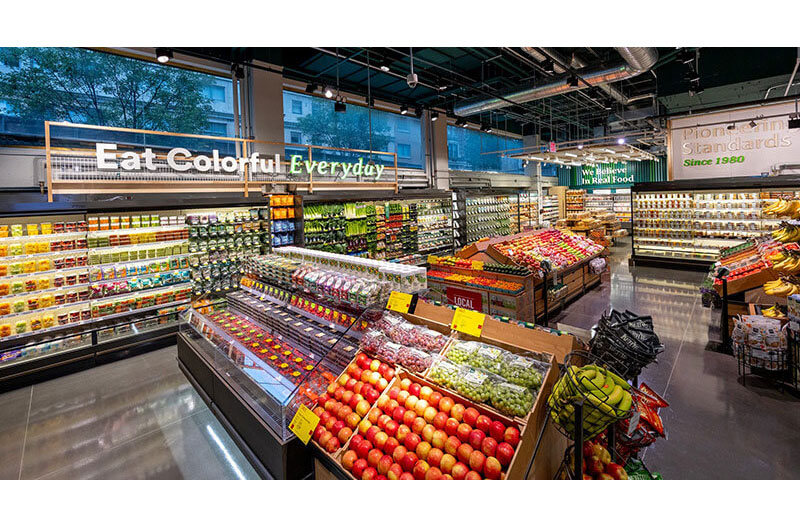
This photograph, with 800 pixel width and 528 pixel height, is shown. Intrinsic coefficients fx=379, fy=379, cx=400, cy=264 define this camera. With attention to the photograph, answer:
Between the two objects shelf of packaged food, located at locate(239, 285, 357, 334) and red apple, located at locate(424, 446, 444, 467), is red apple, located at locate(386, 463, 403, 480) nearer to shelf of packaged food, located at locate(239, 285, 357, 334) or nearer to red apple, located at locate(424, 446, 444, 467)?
red apple, located at locate(424, 446, 444, 467)

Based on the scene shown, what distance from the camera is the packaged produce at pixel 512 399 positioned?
7.44ft

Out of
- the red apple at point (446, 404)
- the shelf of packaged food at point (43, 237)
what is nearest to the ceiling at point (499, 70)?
the shelf of packaged food at point (43, 237)

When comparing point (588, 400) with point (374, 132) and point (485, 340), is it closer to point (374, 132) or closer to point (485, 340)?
point (485, 340)

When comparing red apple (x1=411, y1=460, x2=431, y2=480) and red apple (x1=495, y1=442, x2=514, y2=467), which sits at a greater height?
red apple (x1=495, y1=442, x2=514, y2=467)

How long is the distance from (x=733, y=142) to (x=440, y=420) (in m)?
12.9

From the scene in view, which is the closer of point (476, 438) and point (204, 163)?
point (476, 438)

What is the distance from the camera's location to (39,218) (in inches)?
223

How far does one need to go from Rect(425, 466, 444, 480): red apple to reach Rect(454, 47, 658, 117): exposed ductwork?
707cm

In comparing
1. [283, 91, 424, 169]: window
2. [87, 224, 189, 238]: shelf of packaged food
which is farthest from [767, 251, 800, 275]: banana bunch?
[87, 224, 189, 238]: shelf of packaged food

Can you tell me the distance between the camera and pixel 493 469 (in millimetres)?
2053

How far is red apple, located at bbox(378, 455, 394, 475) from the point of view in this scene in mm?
2320

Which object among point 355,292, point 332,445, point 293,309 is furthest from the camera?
point 293,309

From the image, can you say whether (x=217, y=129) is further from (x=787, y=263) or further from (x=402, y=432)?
(x=787, y=263)

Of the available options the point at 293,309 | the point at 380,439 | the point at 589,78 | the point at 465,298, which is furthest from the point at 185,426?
the point at 589,78
